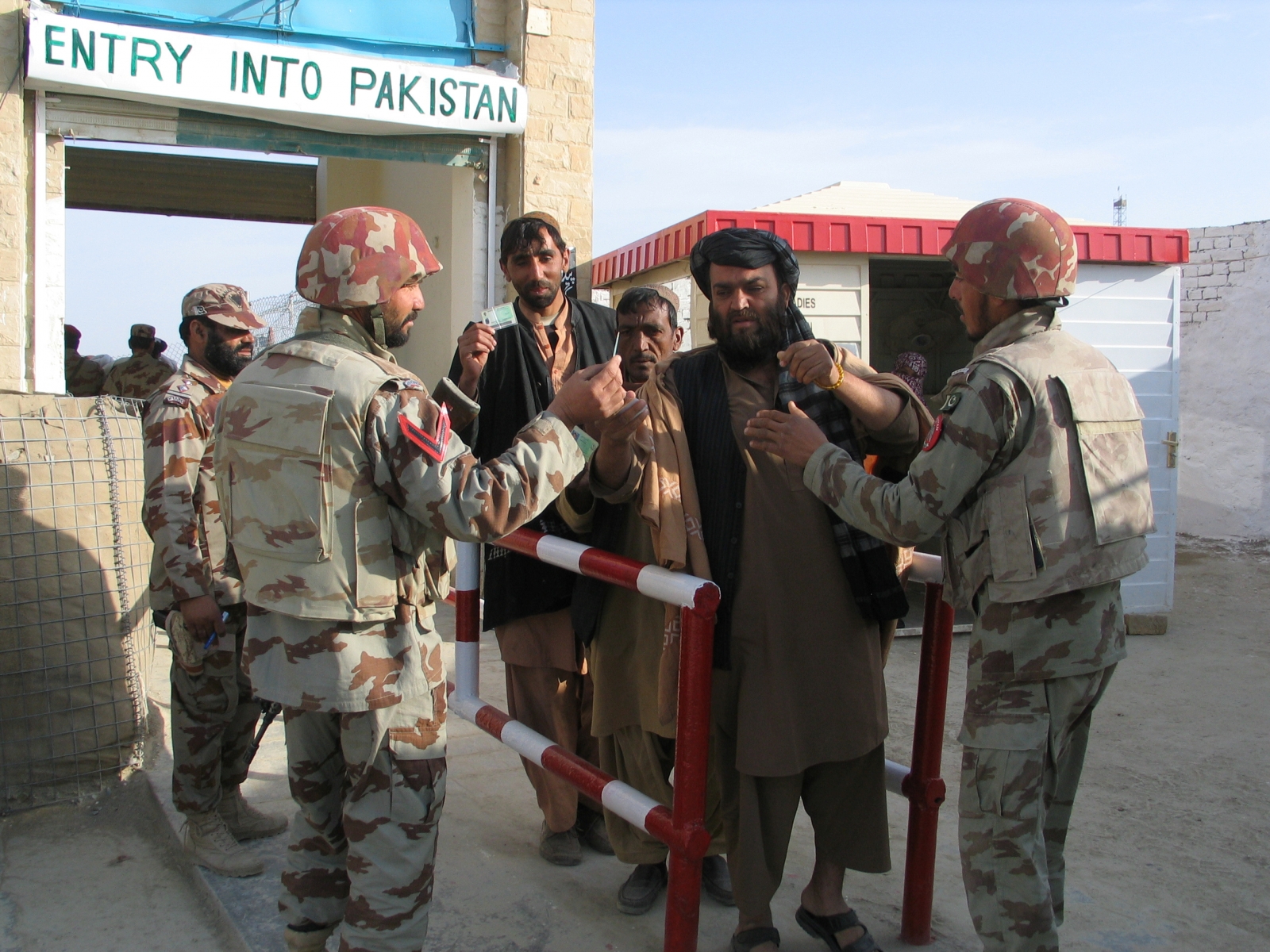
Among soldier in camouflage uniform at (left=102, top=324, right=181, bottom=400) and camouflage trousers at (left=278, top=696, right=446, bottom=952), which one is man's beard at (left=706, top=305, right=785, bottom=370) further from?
soldier in camouflage uniform at (left=102, top=324, right=181, bottom=400)

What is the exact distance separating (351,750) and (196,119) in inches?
194

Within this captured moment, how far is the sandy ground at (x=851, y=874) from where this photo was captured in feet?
8.93

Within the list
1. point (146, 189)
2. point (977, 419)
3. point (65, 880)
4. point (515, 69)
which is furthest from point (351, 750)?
point (146, 189)

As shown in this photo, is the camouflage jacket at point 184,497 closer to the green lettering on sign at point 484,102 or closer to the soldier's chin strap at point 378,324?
the soldier's chin strap at point 378,324

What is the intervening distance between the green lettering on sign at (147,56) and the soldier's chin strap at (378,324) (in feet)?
14.1

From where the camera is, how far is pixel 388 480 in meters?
2.04

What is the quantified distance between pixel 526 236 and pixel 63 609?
7.43ft

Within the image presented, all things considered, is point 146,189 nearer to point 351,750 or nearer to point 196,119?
point 196,119

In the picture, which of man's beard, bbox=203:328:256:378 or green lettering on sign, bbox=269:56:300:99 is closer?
man's beard, bbox=203:328:256:378

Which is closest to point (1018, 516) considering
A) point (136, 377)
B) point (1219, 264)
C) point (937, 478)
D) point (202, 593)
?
point (937, 478)

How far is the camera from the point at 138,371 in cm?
839

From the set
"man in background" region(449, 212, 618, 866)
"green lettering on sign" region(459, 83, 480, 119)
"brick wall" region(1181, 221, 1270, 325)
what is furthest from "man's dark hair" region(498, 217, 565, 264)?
"brick wall" region(1181, 221, 1270, 325)

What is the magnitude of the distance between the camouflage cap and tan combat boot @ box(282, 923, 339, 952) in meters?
1.96

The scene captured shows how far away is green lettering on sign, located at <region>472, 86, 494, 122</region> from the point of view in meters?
6.28
